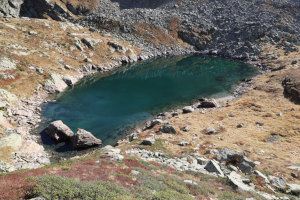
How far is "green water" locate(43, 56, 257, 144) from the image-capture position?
128 feet

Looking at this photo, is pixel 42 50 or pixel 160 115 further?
pixel 42 50

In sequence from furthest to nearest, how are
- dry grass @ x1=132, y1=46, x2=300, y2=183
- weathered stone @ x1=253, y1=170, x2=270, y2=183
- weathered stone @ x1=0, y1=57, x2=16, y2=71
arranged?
weathered stone @ x1=0, y1=57, x2=16, y2=71
dry grass @ x1=132, y1=46, x2=300, y2=183
weathered stone @ x1=253, y1=170, x2=270, y2=183

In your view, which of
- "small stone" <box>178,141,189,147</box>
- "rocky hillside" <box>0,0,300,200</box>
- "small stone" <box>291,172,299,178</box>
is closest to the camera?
"rocky hillside" <box>0,0,300,200</box>

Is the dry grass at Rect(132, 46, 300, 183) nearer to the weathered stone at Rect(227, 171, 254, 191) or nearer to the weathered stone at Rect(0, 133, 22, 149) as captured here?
the weathered stone at Rect(227, 171, 254, 191)

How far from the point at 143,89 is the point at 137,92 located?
136 inches

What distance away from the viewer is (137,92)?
57.3 m

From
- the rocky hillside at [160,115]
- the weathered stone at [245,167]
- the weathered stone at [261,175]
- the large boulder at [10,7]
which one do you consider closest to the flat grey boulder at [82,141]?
the rocky hillside at [160,115]

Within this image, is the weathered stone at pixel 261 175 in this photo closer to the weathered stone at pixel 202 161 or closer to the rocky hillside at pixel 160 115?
the rocky hillside at pixel 160 115

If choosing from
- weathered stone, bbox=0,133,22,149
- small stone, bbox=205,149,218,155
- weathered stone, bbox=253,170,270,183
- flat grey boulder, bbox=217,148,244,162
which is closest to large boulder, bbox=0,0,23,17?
weathered stone, bbox=0,133,22,149

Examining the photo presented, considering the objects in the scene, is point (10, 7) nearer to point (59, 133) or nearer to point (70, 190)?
point (59, 133)

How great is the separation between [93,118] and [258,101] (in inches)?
1539

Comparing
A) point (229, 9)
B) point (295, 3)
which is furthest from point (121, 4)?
point (295, 3)

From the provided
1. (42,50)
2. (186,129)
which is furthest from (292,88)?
(42,50)

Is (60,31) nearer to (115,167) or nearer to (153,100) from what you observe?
(153,100)
